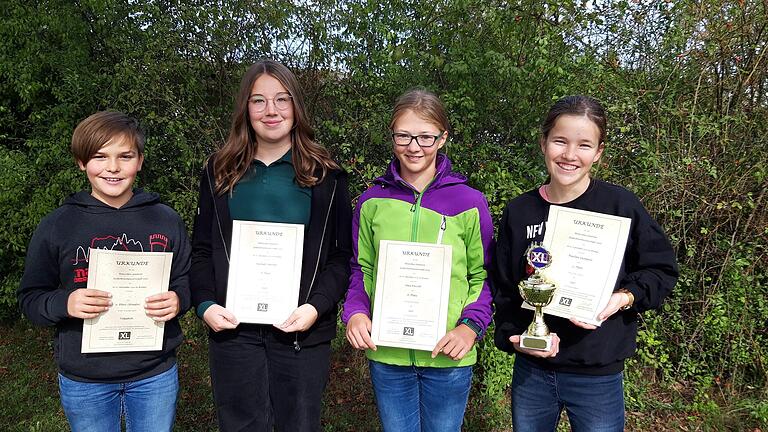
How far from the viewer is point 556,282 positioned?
220cm

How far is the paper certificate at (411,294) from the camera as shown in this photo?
2.30 meters

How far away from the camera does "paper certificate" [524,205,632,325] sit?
7.06 ft

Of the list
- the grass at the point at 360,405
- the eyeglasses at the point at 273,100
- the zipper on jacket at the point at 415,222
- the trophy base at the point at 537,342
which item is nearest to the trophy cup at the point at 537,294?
the trophy base at the point at 537,342

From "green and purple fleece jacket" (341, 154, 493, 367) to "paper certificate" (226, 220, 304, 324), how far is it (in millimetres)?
306

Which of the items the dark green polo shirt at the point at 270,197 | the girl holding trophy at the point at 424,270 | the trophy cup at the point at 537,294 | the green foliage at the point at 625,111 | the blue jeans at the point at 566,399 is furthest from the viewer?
the green foliage at the point at 625,111

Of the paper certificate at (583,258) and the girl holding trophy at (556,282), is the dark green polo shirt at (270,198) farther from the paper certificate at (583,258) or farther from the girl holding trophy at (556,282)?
the paper certificate at (583,258)

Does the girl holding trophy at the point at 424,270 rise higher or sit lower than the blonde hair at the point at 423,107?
lower

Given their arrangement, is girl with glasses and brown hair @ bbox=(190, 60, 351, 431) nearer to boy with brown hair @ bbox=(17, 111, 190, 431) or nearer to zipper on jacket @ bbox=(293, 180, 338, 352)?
zipper on jacket @ bbox=(293, 180, 338, 352)

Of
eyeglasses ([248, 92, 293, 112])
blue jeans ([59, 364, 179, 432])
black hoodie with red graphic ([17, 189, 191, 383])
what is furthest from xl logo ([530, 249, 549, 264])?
blue jeans ([59, 364, 179, 432])

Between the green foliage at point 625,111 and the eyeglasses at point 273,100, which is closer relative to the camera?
the eyeglasses at point 273,100

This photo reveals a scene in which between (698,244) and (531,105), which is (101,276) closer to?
(531,105)

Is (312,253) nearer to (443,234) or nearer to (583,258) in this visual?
(443,234)

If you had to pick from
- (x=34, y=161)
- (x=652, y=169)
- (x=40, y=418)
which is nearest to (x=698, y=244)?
(x=652, y=169)

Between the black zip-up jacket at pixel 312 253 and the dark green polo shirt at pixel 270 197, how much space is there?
0.04m
